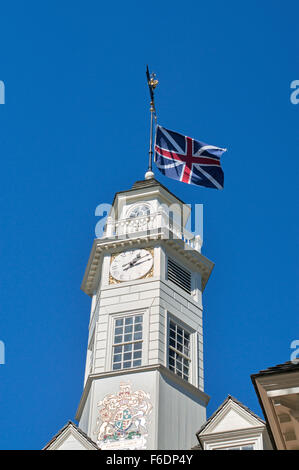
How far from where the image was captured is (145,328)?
114 feet

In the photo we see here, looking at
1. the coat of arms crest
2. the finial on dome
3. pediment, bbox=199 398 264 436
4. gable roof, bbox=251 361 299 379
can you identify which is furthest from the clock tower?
gable roof, bbox=251 361 299 379

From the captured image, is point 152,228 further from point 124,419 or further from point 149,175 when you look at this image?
point 124,419

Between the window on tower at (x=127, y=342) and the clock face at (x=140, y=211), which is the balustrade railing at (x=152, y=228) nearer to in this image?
the clock face at (x=140, y=211)

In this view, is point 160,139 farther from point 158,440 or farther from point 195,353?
point 158,440

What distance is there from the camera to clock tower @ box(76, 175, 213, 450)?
32.1 m

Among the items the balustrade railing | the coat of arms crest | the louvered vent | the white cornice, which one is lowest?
the coat of arms crest

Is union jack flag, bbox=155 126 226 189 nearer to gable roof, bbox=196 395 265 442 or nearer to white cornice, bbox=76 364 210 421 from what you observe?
white cornice, bbox=76 364 210 421

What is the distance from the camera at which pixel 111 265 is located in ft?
124

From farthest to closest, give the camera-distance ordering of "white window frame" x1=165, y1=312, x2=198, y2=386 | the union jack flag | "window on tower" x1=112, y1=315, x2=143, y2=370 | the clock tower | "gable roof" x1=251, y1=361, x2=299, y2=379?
the union jack flag → "white window frame" x1=165, y1=312, x2=198, y2=386 → "window on tower" x1=112, y1=315, x2=143, y2=370 → the clock tower → "gable roof" x1=251, y1=361, x2=299, y2=379

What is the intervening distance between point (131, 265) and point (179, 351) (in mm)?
4663

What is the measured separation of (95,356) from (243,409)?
851 cm

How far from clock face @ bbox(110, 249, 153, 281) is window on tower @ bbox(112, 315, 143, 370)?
221 centimetres

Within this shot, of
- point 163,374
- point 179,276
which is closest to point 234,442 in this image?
point 163,374

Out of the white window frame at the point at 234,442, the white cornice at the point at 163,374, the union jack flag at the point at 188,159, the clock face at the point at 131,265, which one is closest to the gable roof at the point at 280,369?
the white window frame at the point at 234,442
